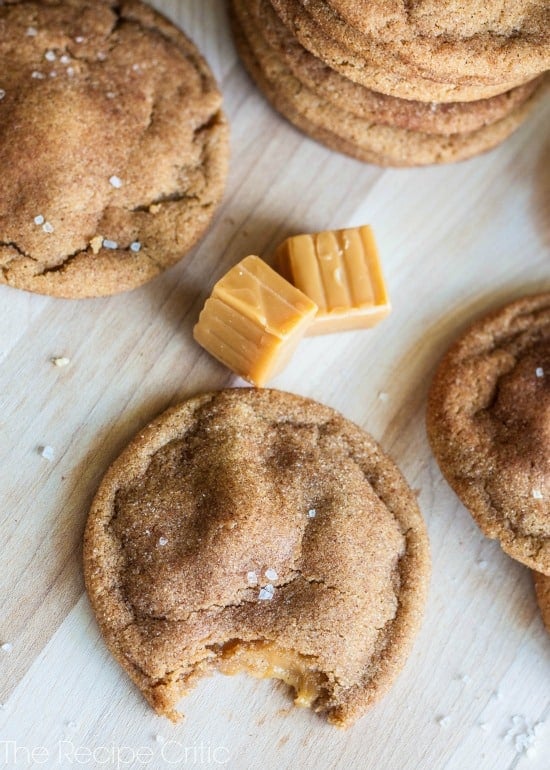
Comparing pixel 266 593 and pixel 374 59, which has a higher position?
pixel 374 59

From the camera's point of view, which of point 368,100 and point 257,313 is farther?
point 368,100

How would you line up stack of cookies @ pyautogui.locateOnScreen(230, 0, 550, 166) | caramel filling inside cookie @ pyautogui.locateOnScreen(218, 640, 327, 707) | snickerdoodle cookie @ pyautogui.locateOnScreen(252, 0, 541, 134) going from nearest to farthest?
stack of cookies @ pyautogui.locateOnScreen(230, 0, 550, 166) → caramel filling inside cookie @ pyautogui.locateOnScreen(218, 640, 327, 707) → snickerdoodle cookie @ pyautogui.locateOnScreen(252, 0, 541, 134)

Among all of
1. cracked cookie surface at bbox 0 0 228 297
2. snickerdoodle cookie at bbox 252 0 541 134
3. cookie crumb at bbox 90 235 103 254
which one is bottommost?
cookie crumb at bbox 90 235 103 254

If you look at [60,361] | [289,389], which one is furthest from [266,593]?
[60,361]

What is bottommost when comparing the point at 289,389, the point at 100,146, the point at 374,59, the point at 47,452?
the point at 47,452

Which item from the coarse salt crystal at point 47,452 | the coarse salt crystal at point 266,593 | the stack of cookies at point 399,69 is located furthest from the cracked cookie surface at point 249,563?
the stack of cookies at point 399,69

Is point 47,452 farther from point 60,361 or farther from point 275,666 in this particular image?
point 275,666

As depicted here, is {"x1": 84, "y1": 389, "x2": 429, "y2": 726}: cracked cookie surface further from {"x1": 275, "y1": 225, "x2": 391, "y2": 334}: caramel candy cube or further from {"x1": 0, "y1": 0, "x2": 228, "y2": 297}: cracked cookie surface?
{"x1": 0, "y1": 0, "x2": 228, "y2": 297}: cracked cookie surface

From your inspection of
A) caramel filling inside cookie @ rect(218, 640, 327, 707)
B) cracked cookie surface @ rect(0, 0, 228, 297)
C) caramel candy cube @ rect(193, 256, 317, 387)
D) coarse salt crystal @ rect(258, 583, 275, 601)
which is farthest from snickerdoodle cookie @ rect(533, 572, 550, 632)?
cracked cookie surface @ rect(0, 0, 228, 297)
